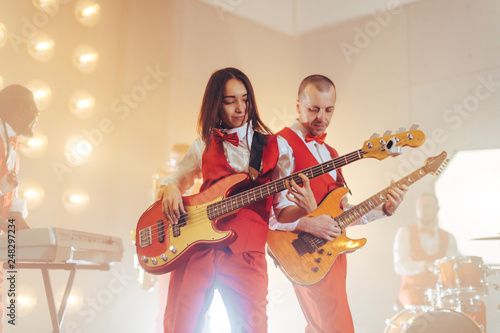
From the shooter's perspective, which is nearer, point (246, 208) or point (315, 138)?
point (246, 208)

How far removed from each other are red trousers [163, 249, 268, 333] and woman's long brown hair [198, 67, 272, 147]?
0.52 metres

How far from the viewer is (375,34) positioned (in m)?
3.99

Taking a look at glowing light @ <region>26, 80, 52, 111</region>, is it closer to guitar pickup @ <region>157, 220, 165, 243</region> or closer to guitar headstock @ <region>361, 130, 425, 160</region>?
guitar pickup @ <region>157, 220, 165, 243</region>

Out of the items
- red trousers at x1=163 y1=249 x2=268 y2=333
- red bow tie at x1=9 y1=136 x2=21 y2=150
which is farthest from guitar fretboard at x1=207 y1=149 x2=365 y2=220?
red bow tie at x1=9 y1=136 x2=21 y2=150

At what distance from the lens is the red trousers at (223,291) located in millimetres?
1783

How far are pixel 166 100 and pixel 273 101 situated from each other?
901 mm

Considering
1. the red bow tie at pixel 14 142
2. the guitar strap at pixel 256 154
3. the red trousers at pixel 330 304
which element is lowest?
the red trousers at pixel 330 304

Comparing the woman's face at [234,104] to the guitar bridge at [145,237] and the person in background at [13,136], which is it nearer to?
the guitar bridge at [145,237]

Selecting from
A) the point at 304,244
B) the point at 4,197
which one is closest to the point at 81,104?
the point at 4,197

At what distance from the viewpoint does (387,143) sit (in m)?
1.99
